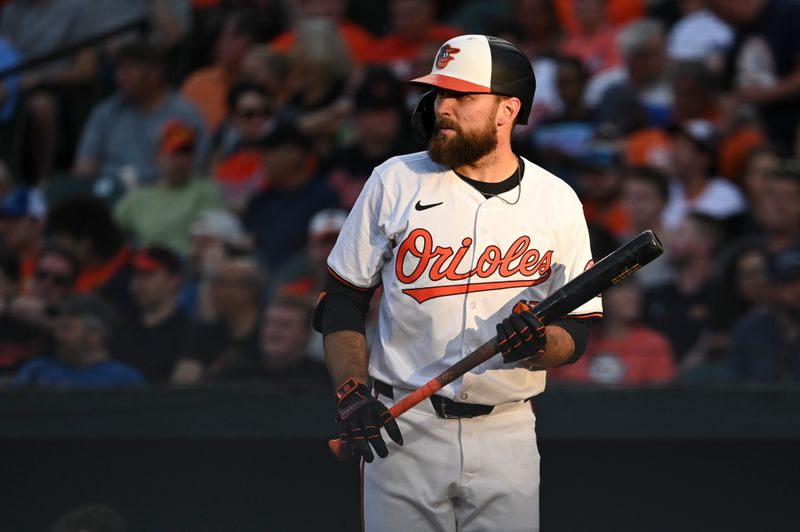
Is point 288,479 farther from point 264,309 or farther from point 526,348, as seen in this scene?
point 526,348

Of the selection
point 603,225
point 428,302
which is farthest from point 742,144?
point 428,302

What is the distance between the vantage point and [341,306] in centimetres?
330

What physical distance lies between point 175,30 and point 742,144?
14.0ft

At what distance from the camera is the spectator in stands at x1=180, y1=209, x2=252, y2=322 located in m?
5.93

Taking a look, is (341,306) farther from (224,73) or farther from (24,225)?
(224,73)

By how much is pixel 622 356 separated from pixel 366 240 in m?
2.16

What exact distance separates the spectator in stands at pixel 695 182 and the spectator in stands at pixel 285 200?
169 centimetres

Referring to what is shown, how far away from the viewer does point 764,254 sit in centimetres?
535

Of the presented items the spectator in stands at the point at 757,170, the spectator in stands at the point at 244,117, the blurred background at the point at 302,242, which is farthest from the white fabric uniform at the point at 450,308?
the spectator in stands at the point at 244,117

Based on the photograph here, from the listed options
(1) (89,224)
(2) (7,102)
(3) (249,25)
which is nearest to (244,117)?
(3) (249,25)

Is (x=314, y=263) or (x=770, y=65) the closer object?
(x=314, y=263)

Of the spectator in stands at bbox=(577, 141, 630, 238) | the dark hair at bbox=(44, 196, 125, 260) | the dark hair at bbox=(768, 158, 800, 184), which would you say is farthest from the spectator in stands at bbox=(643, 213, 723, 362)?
the dark hair at bbox=(44, 196, 125, 260)

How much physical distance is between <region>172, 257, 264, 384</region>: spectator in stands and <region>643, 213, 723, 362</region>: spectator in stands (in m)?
1.63

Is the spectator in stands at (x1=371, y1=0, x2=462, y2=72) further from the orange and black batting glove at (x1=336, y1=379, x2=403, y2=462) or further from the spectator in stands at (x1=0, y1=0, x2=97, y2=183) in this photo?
the orange and black batting glove at (x1=336, y1=379, x2=403, y2=462)
